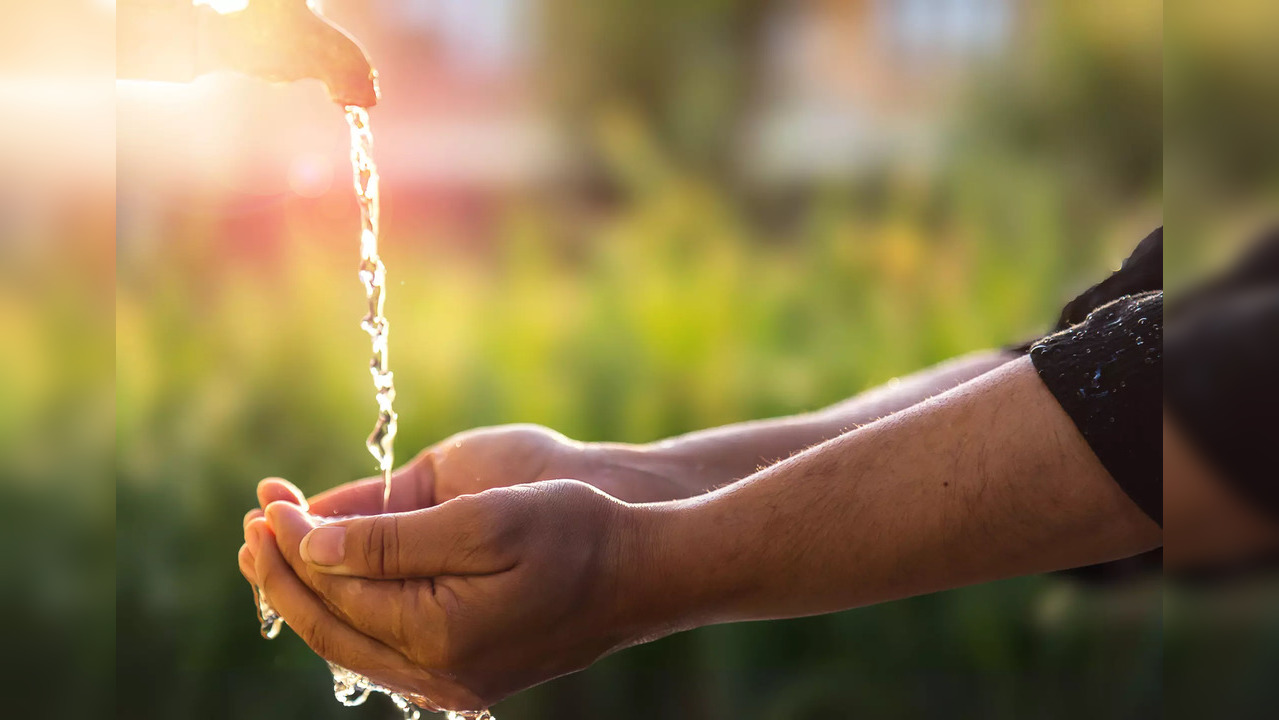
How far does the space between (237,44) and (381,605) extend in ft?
1.72

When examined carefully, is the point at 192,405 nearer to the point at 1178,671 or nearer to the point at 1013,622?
the point at 1013,622

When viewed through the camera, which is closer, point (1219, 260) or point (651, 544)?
point (1219, 260)

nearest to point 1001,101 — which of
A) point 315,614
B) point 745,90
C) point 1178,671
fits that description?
point 745,90

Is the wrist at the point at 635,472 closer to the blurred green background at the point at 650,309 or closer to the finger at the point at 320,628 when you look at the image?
the finger at the point at 320,628

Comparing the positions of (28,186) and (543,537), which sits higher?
(28,186)

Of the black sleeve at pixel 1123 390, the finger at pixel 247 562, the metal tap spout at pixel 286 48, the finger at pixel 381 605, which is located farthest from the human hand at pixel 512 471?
the black sleeve at pixel 1123 390

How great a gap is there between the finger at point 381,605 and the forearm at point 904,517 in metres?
0.21

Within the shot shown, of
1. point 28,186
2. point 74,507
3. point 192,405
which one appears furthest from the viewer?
point 192,405

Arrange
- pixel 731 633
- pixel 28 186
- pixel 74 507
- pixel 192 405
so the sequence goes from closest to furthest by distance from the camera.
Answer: pixel 28 186 < pixel 74 507 < pixel 731 633 < pixel 192 405

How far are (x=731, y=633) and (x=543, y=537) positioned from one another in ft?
2.75

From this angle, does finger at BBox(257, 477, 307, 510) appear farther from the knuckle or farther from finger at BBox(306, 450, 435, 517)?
the knuckle

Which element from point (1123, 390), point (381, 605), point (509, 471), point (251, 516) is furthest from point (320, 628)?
point (1123, 390)

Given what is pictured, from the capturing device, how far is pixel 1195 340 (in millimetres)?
593

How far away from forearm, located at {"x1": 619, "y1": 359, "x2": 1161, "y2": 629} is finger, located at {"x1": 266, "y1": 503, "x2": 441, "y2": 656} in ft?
0.68
